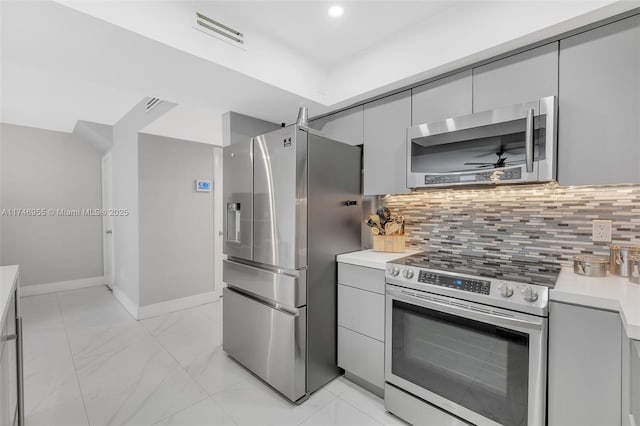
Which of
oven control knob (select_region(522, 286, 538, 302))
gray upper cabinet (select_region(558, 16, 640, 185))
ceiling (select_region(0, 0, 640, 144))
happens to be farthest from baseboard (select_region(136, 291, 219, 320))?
gray upper cabinet (select_region(558, 16, 640, 185))

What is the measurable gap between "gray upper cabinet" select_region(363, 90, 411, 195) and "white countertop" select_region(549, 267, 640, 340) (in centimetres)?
115

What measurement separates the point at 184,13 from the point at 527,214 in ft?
8.31

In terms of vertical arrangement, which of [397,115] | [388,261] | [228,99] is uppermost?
→ [228,99]

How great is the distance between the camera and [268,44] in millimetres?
2158

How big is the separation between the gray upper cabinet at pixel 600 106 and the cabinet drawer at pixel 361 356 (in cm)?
158

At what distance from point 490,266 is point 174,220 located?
367 cm

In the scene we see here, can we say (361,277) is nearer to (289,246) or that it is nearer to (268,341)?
(289,246)

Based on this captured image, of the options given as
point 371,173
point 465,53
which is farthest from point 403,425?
point 465,53

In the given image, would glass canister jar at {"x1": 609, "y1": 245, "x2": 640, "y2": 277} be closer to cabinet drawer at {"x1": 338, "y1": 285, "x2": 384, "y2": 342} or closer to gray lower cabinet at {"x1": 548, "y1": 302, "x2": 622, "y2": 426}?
gray lower cabinet at {"x1": 548, "y1": 302, "x2": 622, "y2": 426}

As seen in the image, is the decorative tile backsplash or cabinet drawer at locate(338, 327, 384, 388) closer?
the decorative tile backsplash

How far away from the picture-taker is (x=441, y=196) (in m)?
2.42

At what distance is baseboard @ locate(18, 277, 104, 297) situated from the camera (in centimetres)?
449

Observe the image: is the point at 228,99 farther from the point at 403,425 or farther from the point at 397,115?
the point at 403,425

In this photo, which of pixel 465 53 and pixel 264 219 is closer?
pixel 465 53
